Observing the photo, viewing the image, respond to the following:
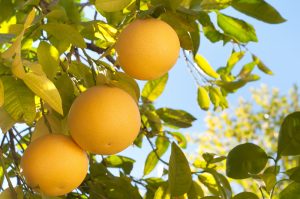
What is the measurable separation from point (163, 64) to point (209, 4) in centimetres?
24

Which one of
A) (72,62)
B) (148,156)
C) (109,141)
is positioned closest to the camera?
(109,141)

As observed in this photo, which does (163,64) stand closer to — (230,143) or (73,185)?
(73,185)

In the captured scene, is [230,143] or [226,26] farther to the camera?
[230,143]

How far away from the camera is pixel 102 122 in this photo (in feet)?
2.92

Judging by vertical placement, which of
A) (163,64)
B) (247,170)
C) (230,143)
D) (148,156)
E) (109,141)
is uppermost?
(163,64)

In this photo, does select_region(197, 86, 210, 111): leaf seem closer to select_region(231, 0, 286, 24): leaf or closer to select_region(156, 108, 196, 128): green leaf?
select_region(156, 108, 196, 128): green leaf

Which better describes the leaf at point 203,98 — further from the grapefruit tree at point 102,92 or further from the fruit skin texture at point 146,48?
the fruit skin texture at point 146,48

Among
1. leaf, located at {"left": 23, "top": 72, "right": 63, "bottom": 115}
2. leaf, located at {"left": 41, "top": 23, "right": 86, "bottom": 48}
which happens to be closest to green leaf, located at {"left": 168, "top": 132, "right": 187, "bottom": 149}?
leaf, located at {"left": 41, "top": 23, "right": 86, "bottom": 48}

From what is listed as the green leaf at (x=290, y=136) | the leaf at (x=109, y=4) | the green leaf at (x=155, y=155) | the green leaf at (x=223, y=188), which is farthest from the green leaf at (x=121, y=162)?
the leaf at (x=109, y=4)

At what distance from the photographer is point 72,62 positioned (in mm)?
1220

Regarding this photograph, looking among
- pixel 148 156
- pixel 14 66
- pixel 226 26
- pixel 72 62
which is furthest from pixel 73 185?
pixel 148 156

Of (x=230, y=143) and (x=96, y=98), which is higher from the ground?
(x=96, y=98)

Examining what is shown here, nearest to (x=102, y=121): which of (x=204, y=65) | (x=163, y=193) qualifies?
(x=163, y=193)

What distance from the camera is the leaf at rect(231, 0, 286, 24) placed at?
44.6 inches
